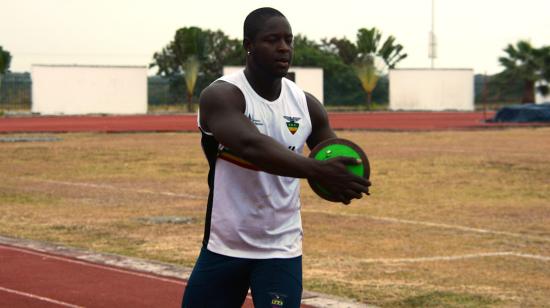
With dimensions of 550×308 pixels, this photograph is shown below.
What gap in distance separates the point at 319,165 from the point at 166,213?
34.4 ft

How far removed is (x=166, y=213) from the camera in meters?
14.1

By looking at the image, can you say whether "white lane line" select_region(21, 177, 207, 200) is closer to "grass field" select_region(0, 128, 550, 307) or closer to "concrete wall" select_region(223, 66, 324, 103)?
"grass field" select_region(0, 128, 550, 307)

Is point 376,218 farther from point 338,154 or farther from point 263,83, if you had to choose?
point 338,154

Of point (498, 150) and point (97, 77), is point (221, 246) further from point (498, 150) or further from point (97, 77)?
point (97, 77)

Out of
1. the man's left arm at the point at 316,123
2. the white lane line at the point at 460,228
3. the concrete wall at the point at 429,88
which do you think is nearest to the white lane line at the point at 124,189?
the white lane line at the point at 460,228

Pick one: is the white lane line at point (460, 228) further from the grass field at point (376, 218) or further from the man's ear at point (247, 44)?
the man's ear at point (247, 44)

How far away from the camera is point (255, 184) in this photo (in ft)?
14.1

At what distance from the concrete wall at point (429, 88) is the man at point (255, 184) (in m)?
63.5

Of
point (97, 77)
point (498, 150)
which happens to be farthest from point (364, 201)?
point (97, 77)

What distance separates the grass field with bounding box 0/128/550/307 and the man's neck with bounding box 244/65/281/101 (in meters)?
4.11

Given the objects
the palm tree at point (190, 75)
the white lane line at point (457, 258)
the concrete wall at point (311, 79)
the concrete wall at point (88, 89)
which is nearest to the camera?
the white lane line at point (457, 258)

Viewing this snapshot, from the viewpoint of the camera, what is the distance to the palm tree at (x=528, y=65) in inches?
2512

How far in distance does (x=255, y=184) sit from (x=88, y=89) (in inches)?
2105

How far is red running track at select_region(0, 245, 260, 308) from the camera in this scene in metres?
8.22
